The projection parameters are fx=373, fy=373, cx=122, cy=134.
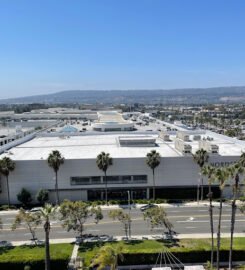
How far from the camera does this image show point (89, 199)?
70500mm

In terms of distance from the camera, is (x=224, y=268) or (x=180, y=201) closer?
(x=224, y=268)

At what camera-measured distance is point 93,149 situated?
85.8 metres

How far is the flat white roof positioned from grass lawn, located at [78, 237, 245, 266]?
26.4 metres

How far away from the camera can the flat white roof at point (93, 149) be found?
7569 centimetres

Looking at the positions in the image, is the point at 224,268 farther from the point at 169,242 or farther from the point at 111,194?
the point at 111,194

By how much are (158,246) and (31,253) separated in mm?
15458

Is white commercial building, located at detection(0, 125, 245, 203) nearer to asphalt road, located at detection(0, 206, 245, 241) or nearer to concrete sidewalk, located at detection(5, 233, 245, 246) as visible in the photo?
asphalt road, located at detection(0, 206, 245, 241)

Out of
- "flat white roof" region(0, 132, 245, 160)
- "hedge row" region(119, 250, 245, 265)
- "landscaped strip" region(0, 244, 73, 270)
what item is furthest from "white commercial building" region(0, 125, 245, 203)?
"hedge row" region(119, 250, 245, 265)

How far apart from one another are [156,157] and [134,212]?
37.3ft

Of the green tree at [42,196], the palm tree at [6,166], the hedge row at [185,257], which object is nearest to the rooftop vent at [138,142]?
the green tree at [42,196]

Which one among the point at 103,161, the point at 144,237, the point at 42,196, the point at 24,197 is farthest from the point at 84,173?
the point at 144,237

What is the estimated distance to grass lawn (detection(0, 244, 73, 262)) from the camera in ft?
139

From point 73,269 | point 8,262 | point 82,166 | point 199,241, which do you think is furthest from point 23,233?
point 199,241

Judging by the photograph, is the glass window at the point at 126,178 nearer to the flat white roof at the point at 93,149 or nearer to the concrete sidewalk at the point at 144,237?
the flat white roof at the point at 93,149
